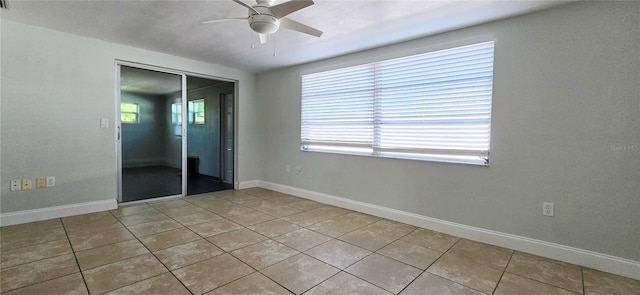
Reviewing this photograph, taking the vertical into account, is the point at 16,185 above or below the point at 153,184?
above

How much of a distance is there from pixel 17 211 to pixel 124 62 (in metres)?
2.21

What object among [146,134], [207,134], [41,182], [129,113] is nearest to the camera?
[41,182]

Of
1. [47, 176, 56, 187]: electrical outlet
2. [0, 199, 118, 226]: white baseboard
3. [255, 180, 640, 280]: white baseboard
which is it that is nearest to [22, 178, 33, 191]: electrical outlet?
[47, 176, 56, 187]: electrical outlet

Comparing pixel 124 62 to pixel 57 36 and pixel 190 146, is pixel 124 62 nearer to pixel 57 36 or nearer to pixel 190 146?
pixel 57 36

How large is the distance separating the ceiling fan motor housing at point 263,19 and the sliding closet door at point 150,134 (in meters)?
2.94

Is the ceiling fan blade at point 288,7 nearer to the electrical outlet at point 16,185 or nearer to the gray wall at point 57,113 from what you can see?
the gray wall at point 57,113

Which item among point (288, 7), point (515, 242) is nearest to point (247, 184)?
point (288, 7)

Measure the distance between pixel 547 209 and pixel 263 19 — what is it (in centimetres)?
301

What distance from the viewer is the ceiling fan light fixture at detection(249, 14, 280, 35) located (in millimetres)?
2141

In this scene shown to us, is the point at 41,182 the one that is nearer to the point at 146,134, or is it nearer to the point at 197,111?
the point at 146,134

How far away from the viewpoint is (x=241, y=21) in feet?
9.51

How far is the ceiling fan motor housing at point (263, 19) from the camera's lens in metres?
2.11

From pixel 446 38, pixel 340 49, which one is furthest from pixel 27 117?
pixel 446 38

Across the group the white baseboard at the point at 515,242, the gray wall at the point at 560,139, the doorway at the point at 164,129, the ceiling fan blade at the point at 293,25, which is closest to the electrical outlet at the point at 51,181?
the doorway at the point at 164,129
